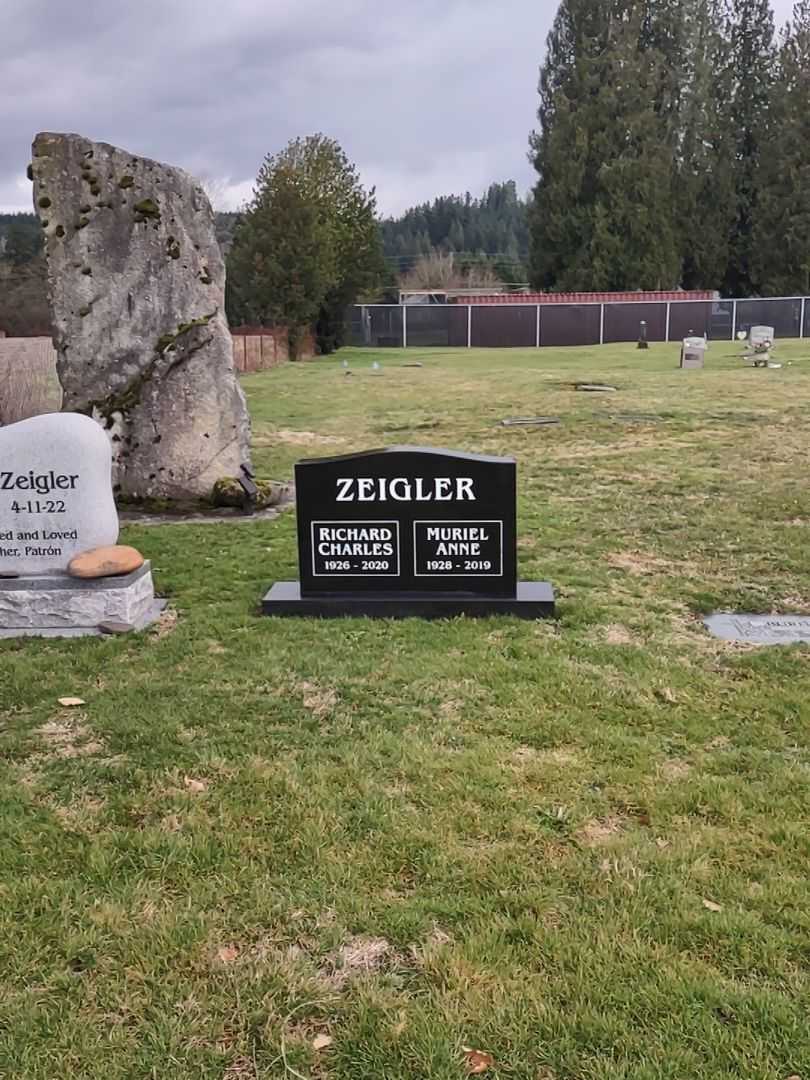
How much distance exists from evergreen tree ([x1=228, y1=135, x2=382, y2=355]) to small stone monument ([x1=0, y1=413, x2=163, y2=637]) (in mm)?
25149

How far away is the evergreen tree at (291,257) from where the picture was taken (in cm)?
2912

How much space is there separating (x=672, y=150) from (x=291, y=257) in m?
28.9

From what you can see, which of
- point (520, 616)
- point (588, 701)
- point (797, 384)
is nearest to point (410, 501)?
point (520, 616)

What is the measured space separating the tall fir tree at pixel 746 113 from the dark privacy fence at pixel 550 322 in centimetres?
1202

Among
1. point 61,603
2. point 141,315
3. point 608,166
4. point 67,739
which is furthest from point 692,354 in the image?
point 608,166

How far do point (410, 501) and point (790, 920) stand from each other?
3081 mm

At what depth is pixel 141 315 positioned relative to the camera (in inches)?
305

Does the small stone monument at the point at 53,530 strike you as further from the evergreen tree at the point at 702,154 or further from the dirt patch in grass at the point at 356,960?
the evergreen tree at the point at 702,154

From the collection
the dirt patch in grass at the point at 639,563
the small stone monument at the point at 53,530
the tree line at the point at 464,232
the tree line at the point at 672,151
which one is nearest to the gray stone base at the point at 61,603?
the small stone monument at the point at 53,530

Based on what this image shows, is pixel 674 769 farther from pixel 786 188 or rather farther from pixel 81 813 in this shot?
pixel 786 188

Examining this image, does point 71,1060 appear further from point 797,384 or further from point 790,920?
point 797,384

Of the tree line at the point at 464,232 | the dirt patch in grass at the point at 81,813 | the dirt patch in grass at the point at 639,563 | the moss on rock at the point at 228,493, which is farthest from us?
the tree line at the point at 464,232

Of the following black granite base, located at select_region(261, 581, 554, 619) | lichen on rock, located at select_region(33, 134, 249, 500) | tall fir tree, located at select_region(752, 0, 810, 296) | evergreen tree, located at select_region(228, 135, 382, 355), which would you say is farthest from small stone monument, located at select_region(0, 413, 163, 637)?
tall fir tree, located at select_region(752, 0, 810, 296)

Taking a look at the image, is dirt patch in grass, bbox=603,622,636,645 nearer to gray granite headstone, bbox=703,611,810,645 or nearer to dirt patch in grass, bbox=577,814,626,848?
gray granite headstone, bbox=703,611,810,645
